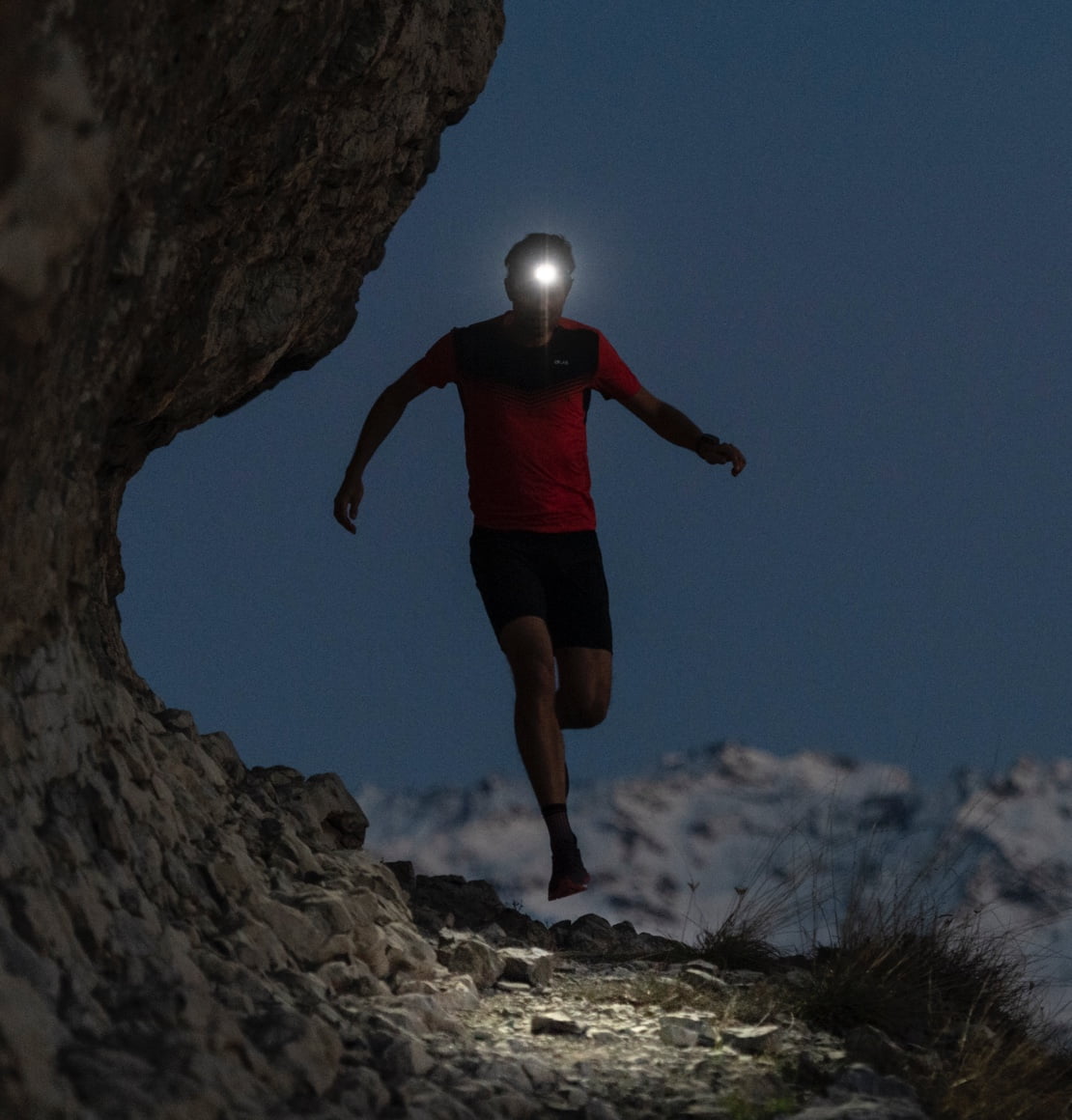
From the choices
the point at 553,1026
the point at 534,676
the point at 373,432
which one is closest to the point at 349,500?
the point at 373,432

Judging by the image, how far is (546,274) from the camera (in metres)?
6.57

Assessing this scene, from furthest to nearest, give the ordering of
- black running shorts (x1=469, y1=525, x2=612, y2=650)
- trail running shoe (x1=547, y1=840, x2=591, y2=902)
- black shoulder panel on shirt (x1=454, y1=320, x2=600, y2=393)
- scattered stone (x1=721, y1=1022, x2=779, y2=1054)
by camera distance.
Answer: black shoulder panel on shirt (x1=454, y1=320, x2=600, y2=393) → black running shorts (x1=469, y1=525, x2=612, y2=650) → trail running shoe (x1=547, y1=840, x2=591, y2=902) → scattered stone (x1=721, y1=1022, x2=779, y2=1054)

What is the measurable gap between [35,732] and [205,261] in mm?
2230

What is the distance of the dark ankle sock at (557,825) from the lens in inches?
235

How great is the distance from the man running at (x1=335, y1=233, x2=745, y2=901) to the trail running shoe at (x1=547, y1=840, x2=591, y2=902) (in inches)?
13.0

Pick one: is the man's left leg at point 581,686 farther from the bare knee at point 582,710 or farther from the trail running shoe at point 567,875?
the trail running shoe at point 567,875

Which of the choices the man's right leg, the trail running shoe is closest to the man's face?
the man's right leg

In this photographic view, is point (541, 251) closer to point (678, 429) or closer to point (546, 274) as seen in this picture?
point (546, 274)

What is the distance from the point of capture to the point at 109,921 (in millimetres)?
3301

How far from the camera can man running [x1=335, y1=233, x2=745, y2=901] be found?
251 inches

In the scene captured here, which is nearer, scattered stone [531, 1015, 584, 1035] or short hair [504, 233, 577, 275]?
scattered stone [531, 1015, 584, 1035]

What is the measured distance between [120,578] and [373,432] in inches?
63.6

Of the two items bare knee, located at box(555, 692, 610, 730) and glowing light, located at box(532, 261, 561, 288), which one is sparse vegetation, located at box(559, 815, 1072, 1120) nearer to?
bare knee, located at box(555, 692, 610, 730)

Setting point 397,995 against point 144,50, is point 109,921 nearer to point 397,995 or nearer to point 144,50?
point 397,995
